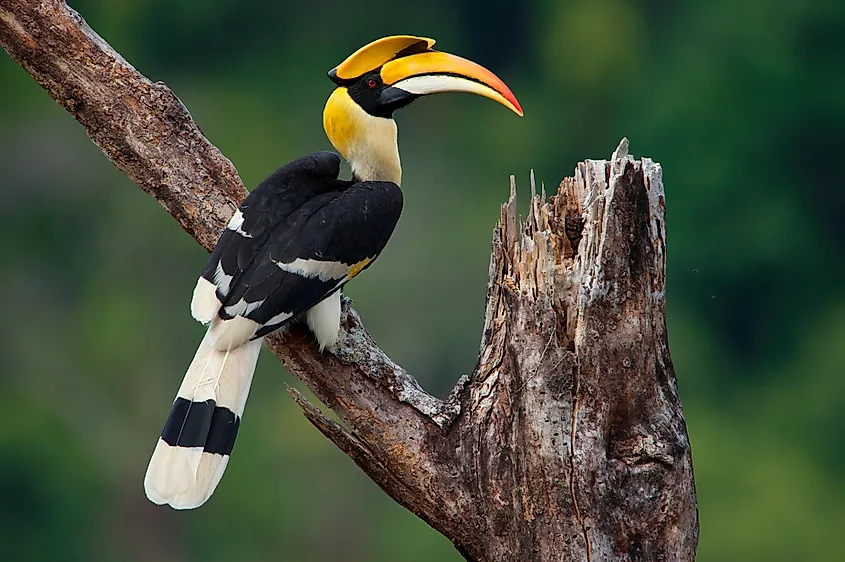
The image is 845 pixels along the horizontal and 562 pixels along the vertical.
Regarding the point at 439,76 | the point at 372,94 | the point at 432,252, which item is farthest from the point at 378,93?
the point at 432,252

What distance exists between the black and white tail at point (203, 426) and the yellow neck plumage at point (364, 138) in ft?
2.02

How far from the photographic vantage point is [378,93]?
3.11 m

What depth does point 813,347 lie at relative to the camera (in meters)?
11.6

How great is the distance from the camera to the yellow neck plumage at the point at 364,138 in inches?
122

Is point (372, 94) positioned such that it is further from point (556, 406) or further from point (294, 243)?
point (556, 406)

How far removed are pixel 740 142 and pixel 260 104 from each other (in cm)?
429

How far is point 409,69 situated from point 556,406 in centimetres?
95

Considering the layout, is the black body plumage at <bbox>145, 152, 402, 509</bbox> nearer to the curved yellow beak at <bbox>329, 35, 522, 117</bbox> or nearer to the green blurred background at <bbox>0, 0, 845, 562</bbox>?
the curved yellow beak at <bbox>329, 35, 522, 117</bbox>

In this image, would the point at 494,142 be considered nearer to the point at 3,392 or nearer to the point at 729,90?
the point at 729,90

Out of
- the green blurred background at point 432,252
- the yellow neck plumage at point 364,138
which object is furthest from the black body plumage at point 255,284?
the green blurred background at point 432,252

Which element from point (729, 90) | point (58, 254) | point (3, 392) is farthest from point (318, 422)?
point (729, 90)

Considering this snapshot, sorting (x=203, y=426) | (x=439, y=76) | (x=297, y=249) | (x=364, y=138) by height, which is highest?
(x=439, y=76)

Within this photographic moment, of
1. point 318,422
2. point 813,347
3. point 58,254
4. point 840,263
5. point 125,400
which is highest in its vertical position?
point 840,263

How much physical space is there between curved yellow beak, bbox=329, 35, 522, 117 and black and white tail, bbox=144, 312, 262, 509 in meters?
0.76
